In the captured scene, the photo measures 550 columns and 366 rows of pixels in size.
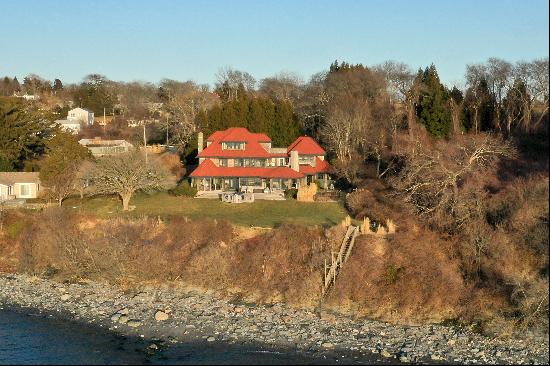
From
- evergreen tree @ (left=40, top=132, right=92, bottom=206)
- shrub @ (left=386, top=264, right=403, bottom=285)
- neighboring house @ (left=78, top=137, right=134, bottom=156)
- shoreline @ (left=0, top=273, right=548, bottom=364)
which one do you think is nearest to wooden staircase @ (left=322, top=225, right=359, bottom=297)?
shrub @ (left=386, top=264, right=403, bottom=285)

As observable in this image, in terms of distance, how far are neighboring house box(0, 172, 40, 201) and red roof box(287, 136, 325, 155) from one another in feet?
63.2

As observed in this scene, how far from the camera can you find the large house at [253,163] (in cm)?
4481

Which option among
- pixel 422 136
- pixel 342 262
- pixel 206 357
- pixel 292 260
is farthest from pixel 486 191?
pixel 206 357

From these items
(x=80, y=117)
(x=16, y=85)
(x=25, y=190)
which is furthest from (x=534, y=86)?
(x=16, y=85)

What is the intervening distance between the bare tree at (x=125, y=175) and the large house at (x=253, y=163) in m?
3.71

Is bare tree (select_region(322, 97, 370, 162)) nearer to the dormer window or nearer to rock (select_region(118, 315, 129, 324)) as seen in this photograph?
the dormer window

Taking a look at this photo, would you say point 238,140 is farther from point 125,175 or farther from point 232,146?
point 125,175

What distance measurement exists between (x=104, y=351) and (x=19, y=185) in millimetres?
26939

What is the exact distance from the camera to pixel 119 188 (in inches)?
1576

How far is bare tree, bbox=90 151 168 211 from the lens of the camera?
40031mm

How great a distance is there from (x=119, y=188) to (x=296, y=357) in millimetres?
21788

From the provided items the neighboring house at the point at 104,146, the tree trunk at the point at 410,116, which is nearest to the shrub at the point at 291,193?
the tree trunk at the point at 410,116

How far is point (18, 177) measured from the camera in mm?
45969

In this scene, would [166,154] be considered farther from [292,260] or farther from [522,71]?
[522,71]
